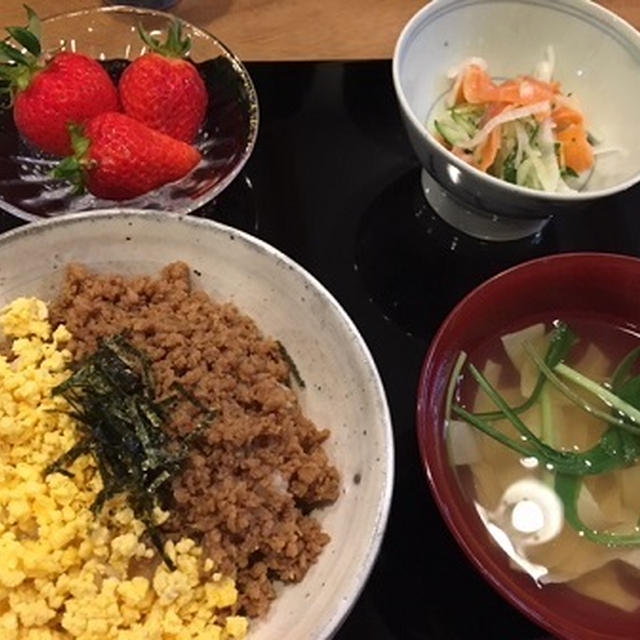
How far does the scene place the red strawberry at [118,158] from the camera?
1.42m

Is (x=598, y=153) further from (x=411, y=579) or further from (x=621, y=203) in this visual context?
(x=411, y=579)

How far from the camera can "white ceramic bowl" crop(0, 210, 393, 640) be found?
117 centimetres

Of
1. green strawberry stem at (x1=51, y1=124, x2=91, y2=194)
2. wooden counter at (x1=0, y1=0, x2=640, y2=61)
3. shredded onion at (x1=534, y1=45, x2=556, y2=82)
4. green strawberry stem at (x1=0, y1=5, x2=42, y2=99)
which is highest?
shredded onion at (x1=534, y1=45, x2=556, y2=82)

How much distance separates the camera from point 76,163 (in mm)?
1413

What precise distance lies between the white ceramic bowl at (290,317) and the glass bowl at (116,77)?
0.44ft

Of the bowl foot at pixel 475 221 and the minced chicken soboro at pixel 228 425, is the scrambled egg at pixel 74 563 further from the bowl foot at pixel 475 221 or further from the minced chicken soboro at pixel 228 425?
the bowl foot at pixel 475 221

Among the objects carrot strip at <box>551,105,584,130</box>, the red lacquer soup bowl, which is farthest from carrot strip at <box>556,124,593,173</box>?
the red lacquer soup bowl

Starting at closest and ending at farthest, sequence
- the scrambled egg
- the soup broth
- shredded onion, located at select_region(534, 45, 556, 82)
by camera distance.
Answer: the scrambled egg, the soup broth, shredded onion, located at select_region(534, 45, 556, 82)

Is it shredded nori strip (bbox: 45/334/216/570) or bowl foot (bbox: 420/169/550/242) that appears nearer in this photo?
shredded nori strip (bbox: 45/334/216/570)

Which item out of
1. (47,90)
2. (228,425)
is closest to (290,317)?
(228,425)

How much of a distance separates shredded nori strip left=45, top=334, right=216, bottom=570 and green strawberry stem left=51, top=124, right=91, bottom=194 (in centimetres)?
33

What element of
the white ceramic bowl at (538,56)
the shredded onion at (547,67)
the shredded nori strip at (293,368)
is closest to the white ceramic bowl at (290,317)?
the shredded nori strip at (293,368)

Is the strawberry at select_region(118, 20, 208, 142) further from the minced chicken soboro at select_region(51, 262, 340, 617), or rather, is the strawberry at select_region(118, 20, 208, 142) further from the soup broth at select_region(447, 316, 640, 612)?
the soup broth at select_region(447, 316, 640, 612)

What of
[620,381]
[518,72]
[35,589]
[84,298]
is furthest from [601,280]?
[35,589]
